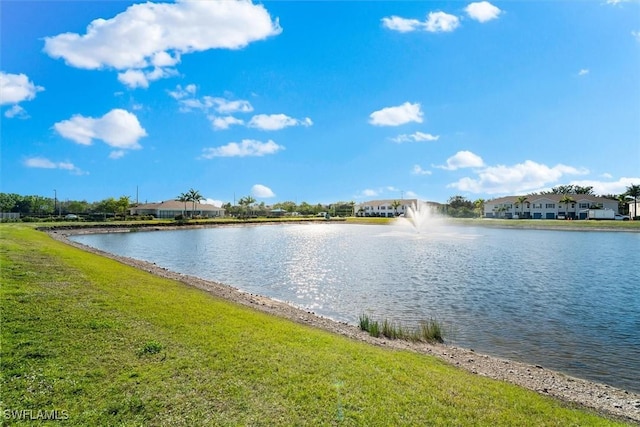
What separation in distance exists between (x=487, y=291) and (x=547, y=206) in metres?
114

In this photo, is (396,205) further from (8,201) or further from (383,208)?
(8,201)

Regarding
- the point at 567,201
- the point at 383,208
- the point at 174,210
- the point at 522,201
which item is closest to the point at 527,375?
the point at 567,201

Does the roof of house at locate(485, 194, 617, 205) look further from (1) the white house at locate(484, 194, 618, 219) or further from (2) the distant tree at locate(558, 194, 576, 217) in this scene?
(2) the distant tree at locate(558, 194, 576, 217)

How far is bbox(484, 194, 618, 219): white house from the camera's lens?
10981 centimetres

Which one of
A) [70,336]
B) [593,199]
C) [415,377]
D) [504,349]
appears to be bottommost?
[504,349]

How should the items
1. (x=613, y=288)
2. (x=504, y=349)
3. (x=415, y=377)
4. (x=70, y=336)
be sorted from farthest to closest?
(x=613, y=288) < (x=504, y=349) < (x=70, y=336) < (x=415, y=377)

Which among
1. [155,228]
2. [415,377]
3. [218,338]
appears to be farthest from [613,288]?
[155,228]

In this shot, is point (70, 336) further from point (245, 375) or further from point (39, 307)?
point (245, 375)

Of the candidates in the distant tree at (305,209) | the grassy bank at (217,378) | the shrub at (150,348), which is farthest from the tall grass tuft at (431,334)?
the distant tree at (305,209)

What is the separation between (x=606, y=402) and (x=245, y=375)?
332 inches

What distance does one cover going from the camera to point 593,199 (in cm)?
11044

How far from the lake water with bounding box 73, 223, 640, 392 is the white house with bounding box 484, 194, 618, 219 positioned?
79.8m

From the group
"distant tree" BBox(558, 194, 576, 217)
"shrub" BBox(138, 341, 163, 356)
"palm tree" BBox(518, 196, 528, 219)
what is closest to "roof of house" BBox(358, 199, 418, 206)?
"palm tree" BBox(518, 196, 528, 219)

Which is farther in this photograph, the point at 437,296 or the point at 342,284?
the point at 342,284
